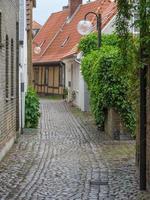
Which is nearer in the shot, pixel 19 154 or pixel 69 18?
pixel 19 154

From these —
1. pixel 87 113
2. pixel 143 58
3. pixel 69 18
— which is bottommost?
pixel 87 113

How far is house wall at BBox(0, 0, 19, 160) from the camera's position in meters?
15.0

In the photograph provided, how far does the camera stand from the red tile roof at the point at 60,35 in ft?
152

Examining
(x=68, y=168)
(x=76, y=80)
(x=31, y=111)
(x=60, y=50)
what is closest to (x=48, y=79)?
(x=60, y=50)

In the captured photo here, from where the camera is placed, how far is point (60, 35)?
5278cm

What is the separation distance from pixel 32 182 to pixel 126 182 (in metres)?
1.68

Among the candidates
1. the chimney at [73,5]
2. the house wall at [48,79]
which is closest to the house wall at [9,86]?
the house wall at [48,79]

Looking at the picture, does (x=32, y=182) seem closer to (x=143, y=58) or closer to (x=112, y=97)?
(x=143, y=58)

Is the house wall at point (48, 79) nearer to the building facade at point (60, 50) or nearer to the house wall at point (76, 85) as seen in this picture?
the building facade at point (60, 50)

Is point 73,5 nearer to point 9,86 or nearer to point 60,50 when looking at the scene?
point 60,50

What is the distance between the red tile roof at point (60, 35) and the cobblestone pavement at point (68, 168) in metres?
22.5

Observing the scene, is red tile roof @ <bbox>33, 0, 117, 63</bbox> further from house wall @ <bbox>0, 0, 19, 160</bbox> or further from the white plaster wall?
house wall @ <bbox>0, 0, 19, 160</bbox>

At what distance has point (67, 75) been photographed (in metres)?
44.2

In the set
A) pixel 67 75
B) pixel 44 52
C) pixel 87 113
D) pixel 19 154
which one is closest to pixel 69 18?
pixel 44 52
